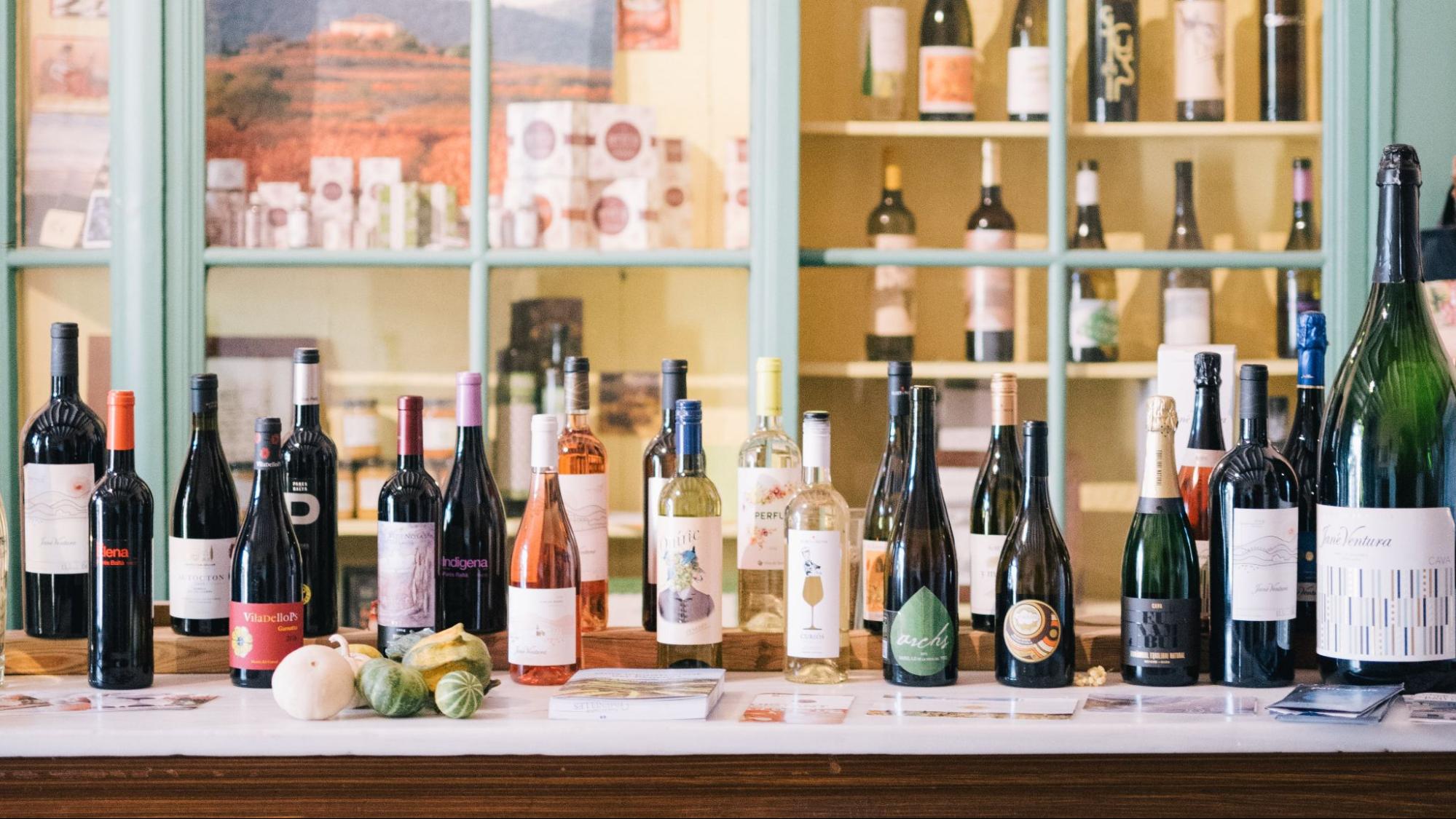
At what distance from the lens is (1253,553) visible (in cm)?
128

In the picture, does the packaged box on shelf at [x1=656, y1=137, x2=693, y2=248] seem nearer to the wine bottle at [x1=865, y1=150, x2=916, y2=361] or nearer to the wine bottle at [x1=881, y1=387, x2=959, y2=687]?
the wine bottle at [x1=865, y1=150, x2=916, y2=361]

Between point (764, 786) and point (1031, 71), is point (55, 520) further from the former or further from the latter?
point (1031, 71)

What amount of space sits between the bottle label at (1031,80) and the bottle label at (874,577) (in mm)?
1267

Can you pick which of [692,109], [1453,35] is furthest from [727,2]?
[1453,35]

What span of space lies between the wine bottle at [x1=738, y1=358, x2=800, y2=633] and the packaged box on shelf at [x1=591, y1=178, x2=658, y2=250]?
1049 millimetres

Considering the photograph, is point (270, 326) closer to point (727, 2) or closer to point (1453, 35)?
point (727, 2)

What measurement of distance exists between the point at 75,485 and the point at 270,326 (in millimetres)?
997

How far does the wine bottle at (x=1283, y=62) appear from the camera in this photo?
2.41m

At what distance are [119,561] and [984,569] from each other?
2.92 ft

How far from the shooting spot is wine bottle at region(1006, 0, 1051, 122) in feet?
7.90

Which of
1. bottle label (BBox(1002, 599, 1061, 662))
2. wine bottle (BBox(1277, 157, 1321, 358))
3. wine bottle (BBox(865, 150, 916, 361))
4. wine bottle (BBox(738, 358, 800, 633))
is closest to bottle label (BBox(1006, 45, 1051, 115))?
wine bottle (BBox(865, 150, 916, 361))

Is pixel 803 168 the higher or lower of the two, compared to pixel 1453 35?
lower

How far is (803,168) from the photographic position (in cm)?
249

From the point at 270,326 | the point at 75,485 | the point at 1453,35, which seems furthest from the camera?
the point at 270,326
